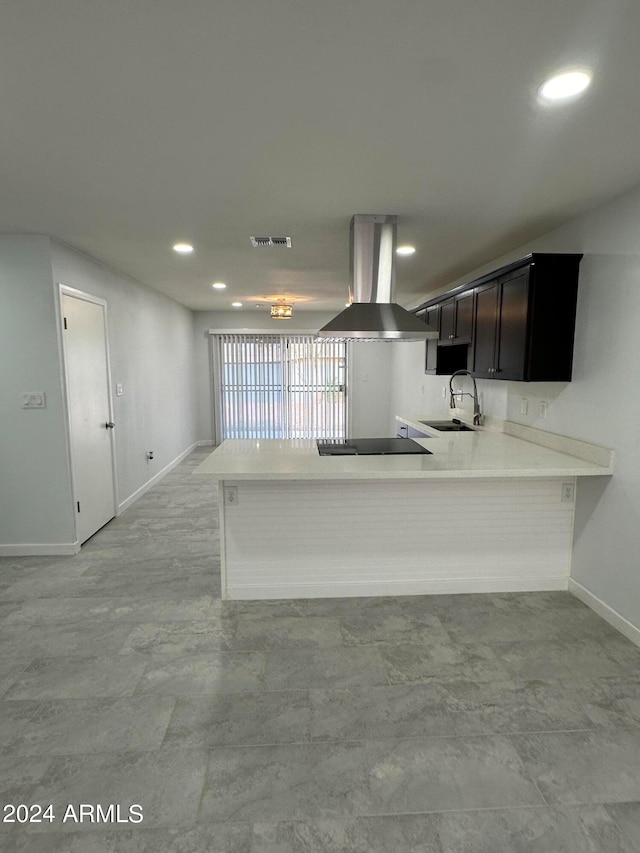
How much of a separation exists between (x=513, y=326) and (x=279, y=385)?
17.4 ft

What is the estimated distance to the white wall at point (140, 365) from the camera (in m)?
3.95

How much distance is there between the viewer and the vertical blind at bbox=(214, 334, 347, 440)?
777 cm

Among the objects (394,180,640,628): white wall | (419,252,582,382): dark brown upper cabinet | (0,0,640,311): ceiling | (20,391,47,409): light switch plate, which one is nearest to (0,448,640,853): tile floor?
(394,180,640,628): white wall

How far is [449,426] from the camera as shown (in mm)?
4305

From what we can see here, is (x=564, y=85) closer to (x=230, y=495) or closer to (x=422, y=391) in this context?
(x=230, y=495)

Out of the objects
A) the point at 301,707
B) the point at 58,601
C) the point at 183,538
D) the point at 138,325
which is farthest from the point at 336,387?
the point at 301,707

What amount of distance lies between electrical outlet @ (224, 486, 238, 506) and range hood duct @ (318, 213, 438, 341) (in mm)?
1108

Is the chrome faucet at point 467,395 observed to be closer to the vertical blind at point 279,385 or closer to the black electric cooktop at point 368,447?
the black electric cooktop at point 368,447

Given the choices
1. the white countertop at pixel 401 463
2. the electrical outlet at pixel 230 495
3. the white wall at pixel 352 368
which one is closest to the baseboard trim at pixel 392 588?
the electrical outlet at pixel 230 495

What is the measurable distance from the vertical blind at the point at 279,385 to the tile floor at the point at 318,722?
202 inches

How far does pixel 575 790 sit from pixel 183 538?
3.06 metres

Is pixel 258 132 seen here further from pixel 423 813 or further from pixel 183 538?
pixel 183 538

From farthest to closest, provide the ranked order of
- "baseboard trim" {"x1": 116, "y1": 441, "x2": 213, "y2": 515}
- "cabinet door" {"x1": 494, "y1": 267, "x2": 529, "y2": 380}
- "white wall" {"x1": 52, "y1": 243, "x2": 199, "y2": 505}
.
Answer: "baseboard trim" {"x1": 116, "y1": 441, "x2": 213, "y2": 515} → "white wall" {"x1": 52, "y1": 243, "x2": 199, "y2": 505} → "cabinet door" {"x1": 494, "y1": 267, "x2": 529, "y2": 380}

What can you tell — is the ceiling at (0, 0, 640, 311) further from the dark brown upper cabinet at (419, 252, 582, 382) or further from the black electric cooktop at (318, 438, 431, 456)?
the black electric cooktop at (318, 438, 431, 456)
